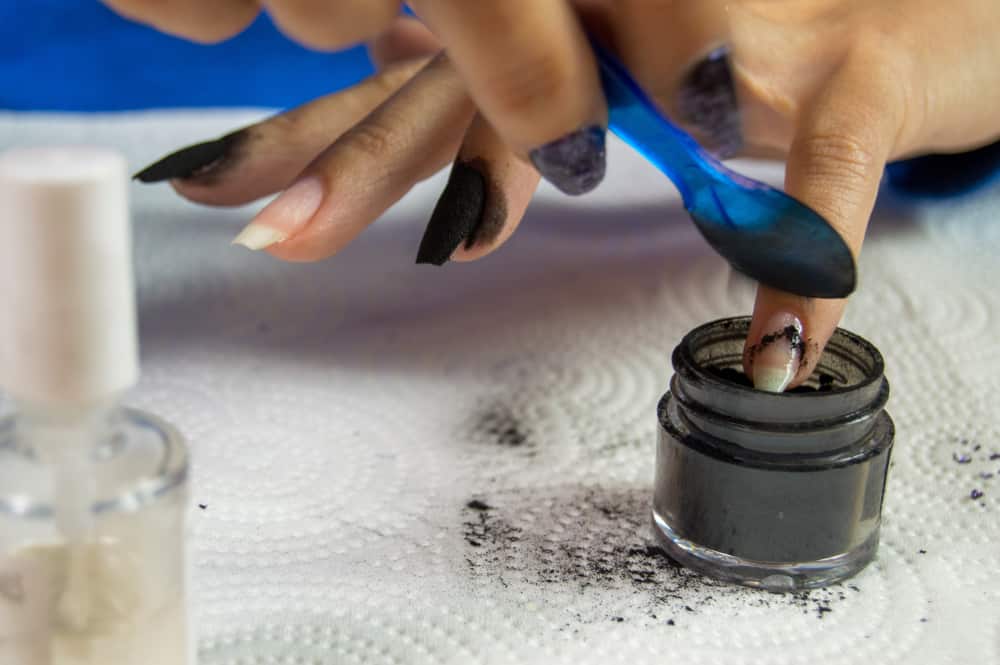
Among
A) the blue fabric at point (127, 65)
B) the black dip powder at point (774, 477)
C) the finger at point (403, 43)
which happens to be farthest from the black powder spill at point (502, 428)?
the blue fabric at point (127, 65)

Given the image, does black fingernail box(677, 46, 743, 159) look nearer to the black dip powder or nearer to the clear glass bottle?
the black dip powder

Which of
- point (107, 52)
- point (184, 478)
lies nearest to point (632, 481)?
point (184, 478)

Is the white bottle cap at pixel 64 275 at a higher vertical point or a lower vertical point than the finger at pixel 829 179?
higher

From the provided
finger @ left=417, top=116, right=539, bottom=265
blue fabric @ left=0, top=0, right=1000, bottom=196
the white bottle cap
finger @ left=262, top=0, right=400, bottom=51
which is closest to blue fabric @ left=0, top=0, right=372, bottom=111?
blue fabric @ left=0, top=0, right=1000, bottom=196

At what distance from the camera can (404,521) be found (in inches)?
19.9

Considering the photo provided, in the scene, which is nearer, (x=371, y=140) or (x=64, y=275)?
(x=64, y=275)

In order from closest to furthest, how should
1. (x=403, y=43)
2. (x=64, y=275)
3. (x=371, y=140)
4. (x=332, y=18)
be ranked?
(x=64, y=275), (x=332, y=18), (x=371, y=140), (x=403, y=43)

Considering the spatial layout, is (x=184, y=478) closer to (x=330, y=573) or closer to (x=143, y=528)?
(x=143, y=528)

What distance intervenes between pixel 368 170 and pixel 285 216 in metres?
0.07

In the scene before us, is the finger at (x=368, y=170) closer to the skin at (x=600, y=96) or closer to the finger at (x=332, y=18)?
the skin at (x=600, y=96)

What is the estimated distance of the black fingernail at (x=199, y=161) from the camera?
675mm

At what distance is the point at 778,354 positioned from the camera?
467mm

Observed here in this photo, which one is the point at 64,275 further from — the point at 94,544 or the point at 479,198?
the point at 479,198

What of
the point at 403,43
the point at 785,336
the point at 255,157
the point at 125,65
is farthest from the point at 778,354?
the point at 125,65
